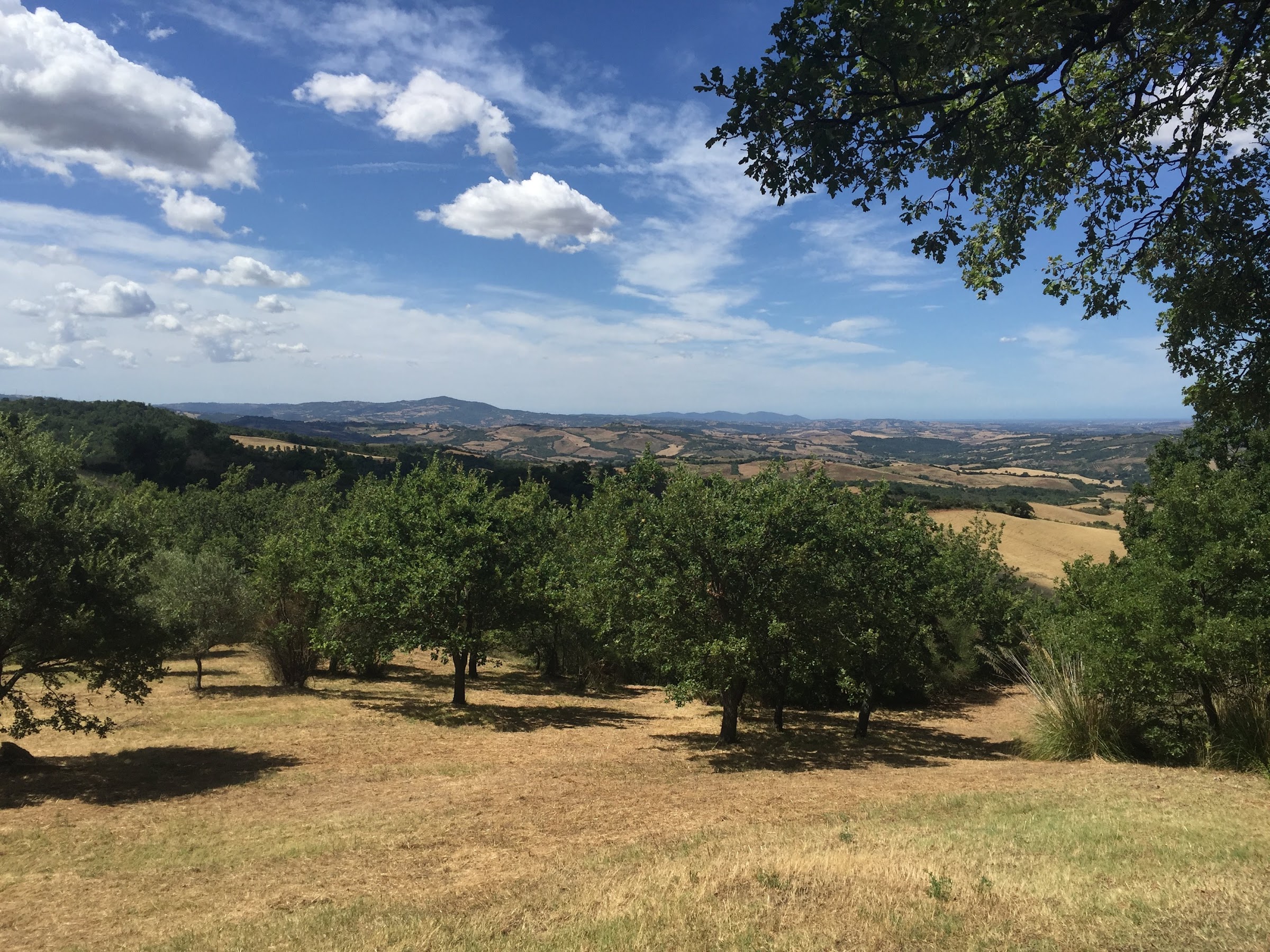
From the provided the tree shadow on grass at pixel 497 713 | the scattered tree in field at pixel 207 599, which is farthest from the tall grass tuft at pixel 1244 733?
the scattered tree in field at pixel 207 599

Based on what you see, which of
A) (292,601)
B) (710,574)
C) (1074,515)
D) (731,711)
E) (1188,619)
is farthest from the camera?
(1074,515)

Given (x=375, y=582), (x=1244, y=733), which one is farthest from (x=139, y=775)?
(x=1244, y=733)

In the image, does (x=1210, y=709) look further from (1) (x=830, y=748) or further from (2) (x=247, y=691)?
(2) (x=247, y=691)

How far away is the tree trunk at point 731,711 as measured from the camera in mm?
18359

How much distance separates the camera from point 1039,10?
5.53 m

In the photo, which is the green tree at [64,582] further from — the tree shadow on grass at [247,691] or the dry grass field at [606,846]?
the tree shadow on grass at [247,691]

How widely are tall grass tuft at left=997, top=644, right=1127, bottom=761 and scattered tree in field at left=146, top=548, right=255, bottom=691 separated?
1048 inches

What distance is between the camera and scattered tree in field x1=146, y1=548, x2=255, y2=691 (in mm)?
24578

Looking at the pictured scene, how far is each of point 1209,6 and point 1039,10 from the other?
1.64 meters

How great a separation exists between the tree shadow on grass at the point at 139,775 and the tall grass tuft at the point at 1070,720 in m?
18.1

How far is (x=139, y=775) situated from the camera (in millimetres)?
14484

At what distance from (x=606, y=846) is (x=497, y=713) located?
518 inches

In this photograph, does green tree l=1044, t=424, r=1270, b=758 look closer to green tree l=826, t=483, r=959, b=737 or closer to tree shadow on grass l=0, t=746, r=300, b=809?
green tree l=826, t=483, r=959, b=737

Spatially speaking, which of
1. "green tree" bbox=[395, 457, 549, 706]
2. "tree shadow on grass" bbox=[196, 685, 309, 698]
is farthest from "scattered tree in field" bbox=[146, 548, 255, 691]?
"green tree" bbox=[395, 457, 549, 706]
